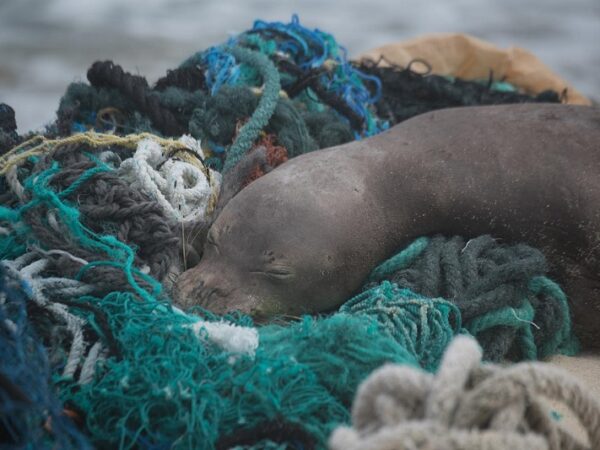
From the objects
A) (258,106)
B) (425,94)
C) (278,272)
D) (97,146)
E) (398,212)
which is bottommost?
(278,272)

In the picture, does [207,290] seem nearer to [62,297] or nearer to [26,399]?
[62,297]

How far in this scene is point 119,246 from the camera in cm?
201

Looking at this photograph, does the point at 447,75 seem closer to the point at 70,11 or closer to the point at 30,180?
the point at 30,180

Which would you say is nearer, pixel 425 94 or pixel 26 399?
pixel 26 399

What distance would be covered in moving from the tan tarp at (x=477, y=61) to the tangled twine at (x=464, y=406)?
2882 mm

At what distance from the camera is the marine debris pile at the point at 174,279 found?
149cm

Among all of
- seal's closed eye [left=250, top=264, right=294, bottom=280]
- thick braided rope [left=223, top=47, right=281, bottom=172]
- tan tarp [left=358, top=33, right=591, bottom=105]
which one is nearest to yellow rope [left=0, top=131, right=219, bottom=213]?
thick braided rope [left=223, top=47, right=281, bottom=172]

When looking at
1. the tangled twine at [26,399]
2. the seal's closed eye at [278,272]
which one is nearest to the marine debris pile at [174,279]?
the tangled twine at [26,399]

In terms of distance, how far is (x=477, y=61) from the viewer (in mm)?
4043

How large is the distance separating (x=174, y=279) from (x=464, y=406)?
116 centimetres

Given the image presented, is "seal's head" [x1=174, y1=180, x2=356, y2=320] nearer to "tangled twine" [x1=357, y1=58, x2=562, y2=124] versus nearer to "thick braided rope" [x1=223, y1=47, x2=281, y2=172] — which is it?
"thick braided rope" [x1=223, y1=47, x2=281, y2=172]

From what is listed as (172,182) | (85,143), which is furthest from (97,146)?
(172,182)

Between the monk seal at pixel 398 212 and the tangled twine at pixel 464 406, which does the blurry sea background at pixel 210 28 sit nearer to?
the monk seal at pixel 398 212

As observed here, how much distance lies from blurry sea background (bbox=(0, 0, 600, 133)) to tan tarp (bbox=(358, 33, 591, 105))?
93.6 inches
